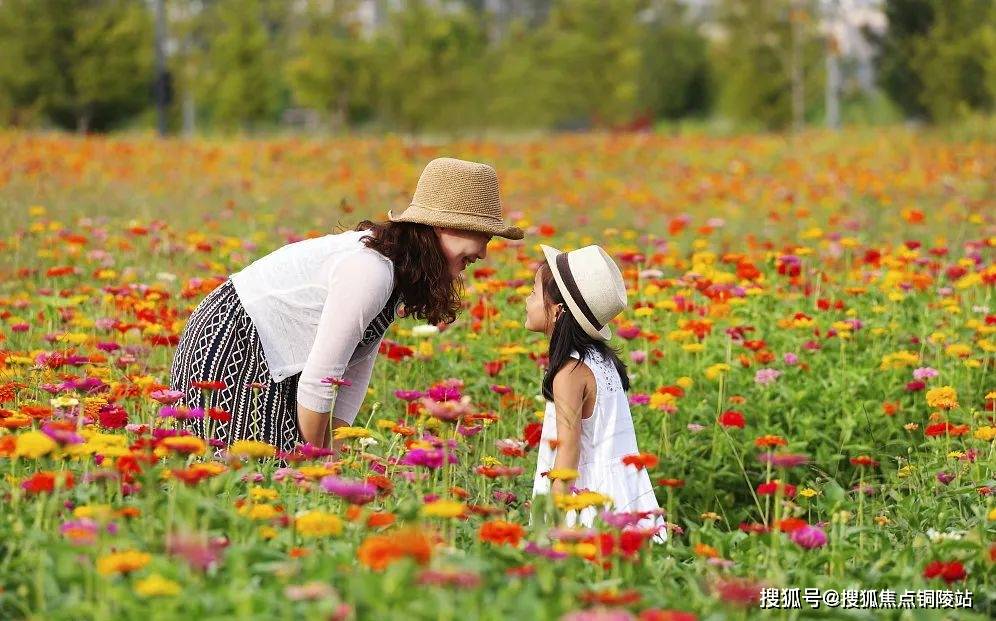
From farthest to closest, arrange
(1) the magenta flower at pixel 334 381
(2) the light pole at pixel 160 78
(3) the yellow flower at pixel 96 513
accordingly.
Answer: (2) the light pole at pixel 160 78, (1) the magenta flower at pixel 334 381, (3) the yellow flower at pixel 96 513

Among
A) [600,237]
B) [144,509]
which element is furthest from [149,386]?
[600,237]

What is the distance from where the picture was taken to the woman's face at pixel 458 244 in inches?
143

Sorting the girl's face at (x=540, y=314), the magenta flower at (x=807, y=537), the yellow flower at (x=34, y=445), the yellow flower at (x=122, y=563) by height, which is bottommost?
the magenta flower at (x=807, y=537)

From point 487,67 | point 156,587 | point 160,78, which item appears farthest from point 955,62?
point 156,587

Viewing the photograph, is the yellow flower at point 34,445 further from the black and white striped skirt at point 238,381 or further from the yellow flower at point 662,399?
the yellow flower at point 662,399

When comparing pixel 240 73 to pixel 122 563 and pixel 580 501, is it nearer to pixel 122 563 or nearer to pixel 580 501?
pixel 580 501

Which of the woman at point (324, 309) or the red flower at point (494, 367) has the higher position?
the woman at point (324, 309)

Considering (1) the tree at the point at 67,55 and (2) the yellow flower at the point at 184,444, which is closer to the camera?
(2) the yellow flower at the point at 184,444

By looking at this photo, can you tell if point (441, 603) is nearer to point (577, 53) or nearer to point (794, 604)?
point (794, 604)

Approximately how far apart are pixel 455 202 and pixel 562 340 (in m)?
0.48

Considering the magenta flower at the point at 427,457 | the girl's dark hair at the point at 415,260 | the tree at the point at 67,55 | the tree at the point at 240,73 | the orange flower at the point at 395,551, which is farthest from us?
the tree at the point at 240,73

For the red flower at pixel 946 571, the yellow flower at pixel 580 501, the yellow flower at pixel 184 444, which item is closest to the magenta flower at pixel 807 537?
the red flower at pixel 946 571

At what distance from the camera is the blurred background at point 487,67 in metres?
21.4

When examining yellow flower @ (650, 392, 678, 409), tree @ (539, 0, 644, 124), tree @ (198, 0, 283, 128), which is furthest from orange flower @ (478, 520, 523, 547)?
tree @ (198, 0, 283, 128)
